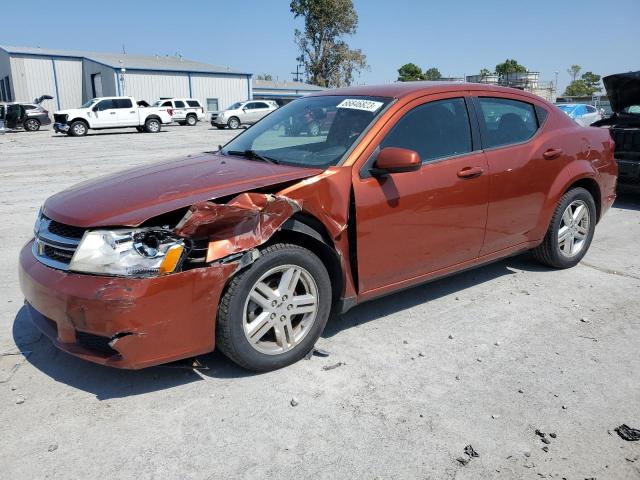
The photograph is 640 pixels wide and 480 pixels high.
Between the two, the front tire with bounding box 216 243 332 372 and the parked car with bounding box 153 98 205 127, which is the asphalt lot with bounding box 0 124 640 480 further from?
the parked car with bounding box 153 98 205 127

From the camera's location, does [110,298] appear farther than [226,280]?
No

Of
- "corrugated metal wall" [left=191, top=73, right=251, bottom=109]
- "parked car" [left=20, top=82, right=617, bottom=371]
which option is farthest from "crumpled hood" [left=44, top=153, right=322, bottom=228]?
"corrugated metal wall" [left=191, top=73, right=251, bottom=109]

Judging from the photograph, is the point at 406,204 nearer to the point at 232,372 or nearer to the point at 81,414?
the point at 232,372

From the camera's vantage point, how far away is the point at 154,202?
2.97 metres

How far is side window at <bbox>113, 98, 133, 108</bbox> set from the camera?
29031mm

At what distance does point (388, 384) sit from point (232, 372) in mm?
941

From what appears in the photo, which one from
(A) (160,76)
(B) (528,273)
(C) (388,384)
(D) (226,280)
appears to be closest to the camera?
(D) (226,280)

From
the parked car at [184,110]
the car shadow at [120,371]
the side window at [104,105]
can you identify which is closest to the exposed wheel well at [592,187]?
the car shadow at [120,371]

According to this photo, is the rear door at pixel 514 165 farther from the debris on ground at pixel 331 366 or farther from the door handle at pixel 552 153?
the debris on ground at pixel 331 366

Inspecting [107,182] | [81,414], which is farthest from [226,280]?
[107,182]

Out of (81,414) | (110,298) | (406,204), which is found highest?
(406,204)

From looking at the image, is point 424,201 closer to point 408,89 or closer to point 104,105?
point 408,89

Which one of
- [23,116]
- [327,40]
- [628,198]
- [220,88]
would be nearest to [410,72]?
[327,40]

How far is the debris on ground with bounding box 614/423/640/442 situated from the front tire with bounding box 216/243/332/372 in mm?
1695
